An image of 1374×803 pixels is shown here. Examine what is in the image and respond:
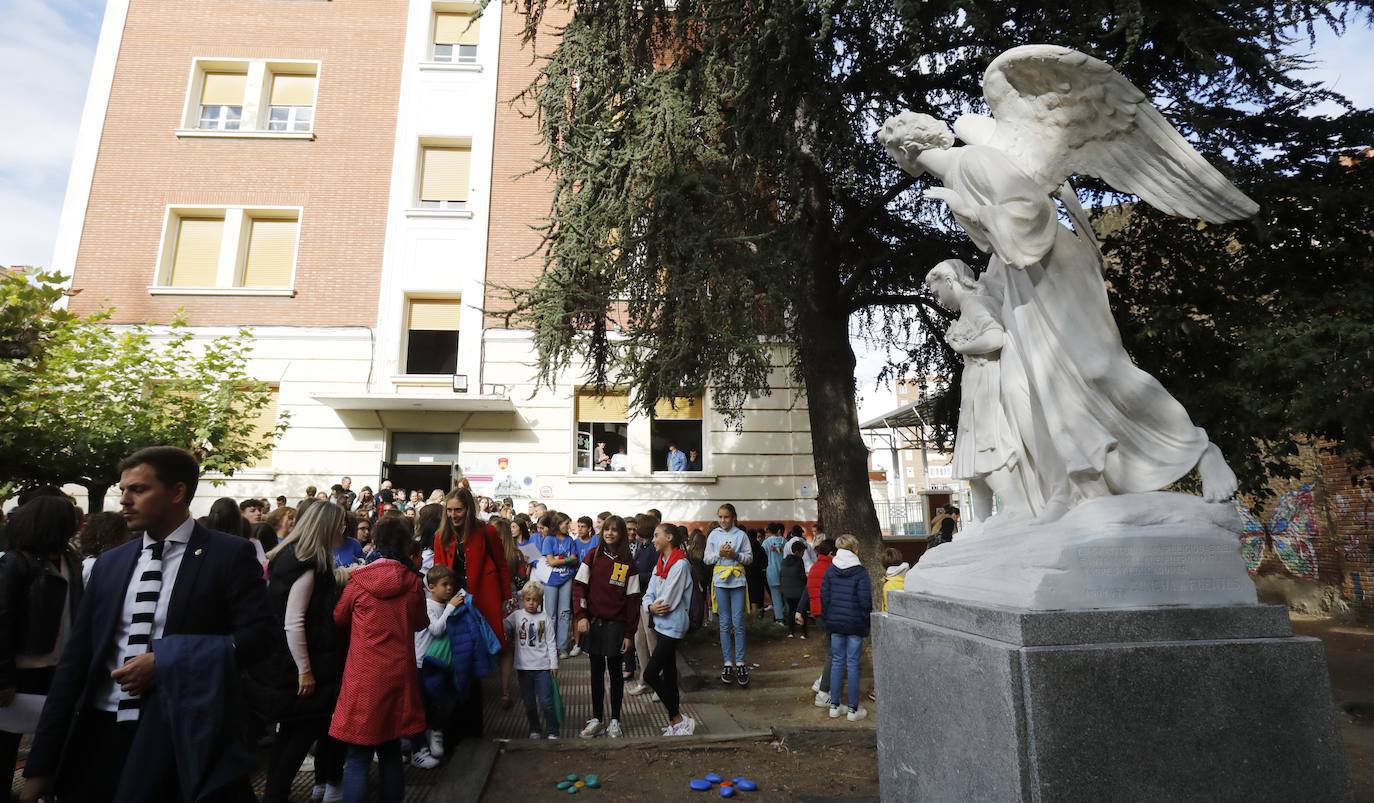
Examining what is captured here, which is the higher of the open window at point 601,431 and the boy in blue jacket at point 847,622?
the open window at point 601,431

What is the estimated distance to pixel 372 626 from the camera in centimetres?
439

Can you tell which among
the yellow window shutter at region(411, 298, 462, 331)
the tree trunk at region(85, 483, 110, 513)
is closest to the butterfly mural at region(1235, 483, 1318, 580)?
the yellow window shutter at region(411, 298, 462, 331)

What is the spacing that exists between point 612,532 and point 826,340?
5.10 metres

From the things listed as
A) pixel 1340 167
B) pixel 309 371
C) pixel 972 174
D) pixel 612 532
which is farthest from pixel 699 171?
pixel 309 371

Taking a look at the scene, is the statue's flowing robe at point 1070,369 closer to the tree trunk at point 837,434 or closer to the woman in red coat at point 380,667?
the woman in red coat at point 380,667

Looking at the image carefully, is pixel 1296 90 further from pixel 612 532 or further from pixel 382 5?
pixel 382 5

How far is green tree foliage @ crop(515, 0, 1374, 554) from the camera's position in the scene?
692 centimetres

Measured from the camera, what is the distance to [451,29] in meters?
17.2

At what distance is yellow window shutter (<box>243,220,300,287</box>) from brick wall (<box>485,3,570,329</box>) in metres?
4.39

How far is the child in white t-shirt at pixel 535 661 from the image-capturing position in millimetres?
6133

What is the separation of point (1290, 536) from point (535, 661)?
14399 mm

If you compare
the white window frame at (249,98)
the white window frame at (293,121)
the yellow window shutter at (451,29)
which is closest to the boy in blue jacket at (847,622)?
the white window frame at (249,98)

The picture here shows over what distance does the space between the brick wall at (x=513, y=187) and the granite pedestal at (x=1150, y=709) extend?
14.0 m

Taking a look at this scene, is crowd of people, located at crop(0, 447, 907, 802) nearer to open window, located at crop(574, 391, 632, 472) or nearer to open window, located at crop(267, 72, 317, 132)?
open window, located at crop(574, 391, 632, 472)
